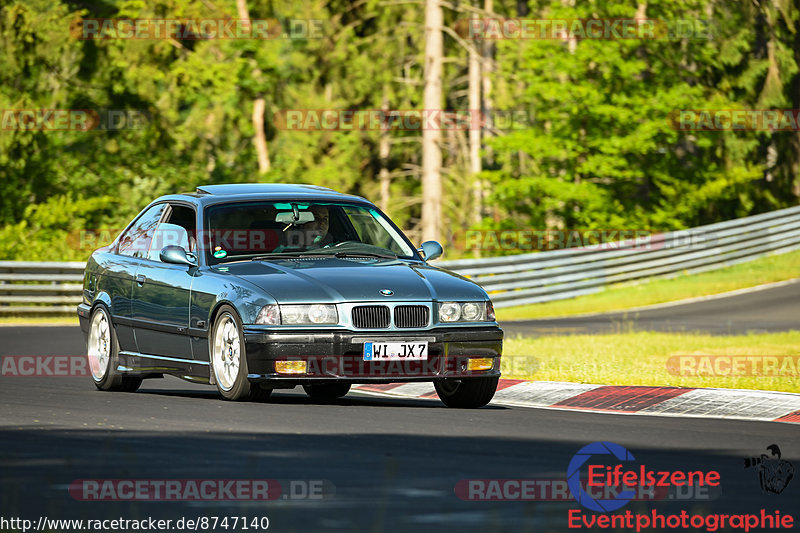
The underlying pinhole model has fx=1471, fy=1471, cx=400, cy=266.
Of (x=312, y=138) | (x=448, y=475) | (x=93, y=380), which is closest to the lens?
(x=448, y=475)

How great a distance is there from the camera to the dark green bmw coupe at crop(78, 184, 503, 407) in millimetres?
10672

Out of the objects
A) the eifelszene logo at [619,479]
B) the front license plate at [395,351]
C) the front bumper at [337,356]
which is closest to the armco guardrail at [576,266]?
the front bumper at [337,356]

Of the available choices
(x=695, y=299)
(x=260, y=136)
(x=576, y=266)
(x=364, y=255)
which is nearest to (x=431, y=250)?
(x=364, y=255)

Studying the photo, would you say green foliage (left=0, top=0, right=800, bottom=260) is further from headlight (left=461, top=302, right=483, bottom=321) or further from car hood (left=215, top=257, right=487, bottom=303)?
headlight (left=461, top=302, right=483, bottom=321)

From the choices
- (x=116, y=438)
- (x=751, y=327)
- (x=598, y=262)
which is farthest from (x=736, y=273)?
(x=116, y=438)

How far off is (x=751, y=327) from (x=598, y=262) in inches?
417

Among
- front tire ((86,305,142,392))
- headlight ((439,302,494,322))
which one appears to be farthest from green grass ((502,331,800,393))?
front tire ((86,305,142,392))

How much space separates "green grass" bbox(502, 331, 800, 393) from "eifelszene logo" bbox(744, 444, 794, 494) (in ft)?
15.5

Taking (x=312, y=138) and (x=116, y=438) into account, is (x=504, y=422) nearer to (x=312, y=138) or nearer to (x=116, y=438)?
(x=116, y=438)

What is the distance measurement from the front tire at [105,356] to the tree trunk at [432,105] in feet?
83.4

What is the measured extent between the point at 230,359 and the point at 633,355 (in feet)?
23.3

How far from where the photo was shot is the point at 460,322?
434 inches

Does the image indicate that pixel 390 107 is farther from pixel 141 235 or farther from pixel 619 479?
pixel 619 479

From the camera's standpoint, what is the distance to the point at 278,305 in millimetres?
10625
